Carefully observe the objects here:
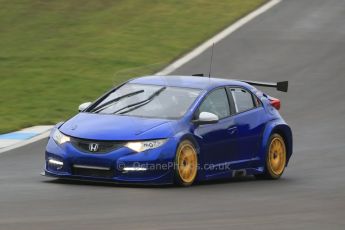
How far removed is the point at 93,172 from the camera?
11.6 meters

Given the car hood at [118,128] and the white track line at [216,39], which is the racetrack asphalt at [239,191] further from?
the car hood at [118,128]

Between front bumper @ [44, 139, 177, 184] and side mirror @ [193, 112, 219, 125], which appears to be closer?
front bumper @ [44, 139, 177, 184]

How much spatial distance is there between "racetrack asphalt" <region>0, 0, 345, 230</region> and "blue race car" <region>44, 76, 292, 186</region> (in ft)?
0.69

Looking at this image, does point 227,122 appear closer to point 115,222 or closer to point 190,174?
point 190,174

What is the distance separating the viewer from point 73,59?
84.4 ft

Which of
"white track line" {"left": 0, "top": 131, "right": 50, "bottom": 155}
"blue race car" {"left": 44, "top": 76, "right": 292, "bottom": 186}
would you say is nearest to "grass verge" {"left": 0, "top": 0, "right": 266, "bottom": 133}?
"white track line" {"left": 0, "top": 131, "right": 50, "bottom": 155}

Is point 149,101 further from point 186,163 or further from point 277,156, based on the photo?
point 277,156

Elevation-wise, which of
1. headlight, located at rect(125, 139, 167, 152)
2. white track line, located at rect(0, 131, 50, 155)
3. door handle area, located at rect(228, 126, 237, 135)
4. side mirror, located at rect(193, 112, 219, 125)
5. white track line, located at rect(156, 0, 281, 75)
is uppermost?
white track line, located at rect(156, 0, 281, 75)

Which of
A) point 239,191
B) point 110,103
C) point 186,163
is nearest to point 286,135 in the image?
point 239,191

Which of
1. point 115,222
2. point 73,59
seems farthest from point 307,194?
point 73,59

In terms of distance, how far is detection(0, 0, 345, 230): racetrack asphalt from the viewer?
9016mm

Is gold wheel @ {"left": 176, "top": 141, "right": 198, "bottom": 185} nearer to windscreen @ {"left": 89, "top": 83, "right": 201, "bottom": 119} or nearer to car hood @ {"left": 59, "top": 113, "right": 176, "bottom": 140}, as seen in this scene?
car hood @ {"left": 59, "top": 113, "right": 176, "bottom": 140}

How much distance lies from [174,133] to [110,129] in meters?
0.74

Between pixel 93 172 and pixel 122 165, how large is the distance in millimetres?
357
